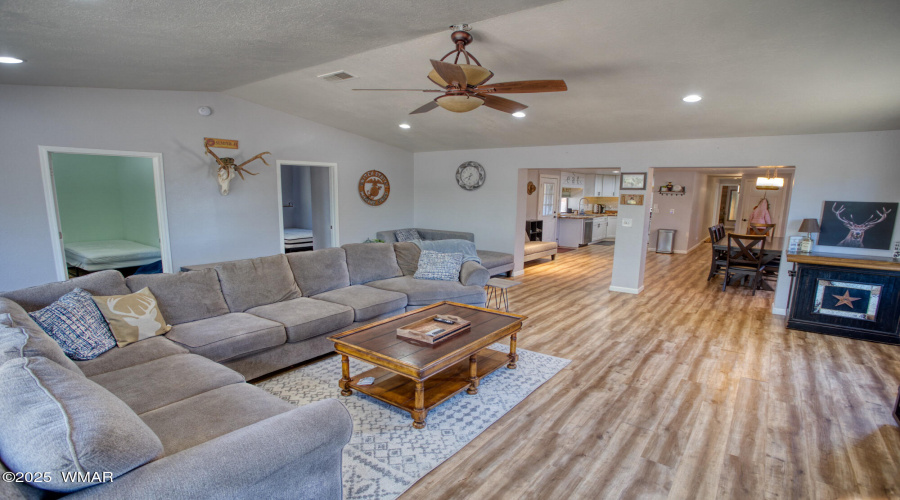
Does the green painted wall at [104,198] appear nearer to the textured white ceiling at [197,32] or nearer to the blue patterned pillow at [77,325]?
the textured white ceiling at [197,32]

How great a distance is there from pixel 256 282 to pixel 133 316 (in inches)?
39.0

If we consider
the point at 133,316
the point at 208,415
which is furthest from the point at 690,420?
the point at 133,316

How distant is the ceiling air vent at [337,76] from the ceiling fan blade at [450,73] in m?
1.97

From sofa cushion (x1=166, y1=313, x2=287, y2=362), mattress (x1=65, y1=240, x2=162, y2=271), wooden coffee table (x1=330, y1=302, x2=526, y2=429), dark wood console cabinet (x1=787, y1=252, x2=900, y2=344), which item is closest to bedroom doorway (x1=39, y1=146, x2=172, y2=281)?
mattress (x1=65, y1=240, x2=162, y2=271)

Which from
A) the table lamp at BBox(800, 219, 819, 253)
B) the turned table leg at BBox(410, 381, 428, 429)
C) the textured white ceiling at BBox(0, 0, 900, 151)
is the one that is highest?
the textured white ceiling at BBox(0, 0, 900, 151)

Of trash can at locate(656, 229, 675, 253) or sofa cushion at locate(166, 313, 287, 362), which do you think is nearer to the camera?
sofa cushion at locate(166, 313, 287, 362)

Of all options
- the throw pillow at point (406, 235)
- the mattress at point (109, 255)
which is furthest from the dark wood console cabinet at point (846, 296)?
the mattress at point (109, 255)

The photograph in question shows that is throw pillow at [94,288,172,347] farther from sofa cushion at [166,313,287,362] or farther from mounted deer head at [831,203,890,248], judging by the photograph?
mounted deer head at [831,203,890,248]

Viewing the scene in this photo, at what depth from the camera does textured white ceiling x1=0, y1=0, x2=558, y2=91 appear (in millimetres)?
2410

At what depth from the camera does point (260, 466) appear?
1426mm

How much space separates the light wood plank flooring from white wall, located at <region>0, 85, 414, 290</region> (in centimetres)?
399

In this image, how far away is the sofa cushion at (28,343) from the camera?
1657 millimetres

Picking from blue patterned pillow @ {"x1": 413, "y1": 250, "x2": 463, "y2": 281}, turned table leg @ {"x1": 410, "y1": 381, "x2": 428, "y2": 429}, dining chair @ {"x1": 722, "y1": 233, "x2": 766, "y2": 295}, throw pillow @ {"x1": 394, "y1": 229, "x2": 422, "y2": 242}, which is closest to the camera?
turned table leg @ {"x1": 410, "y1": 381, "x2": 428, "y2": 429}

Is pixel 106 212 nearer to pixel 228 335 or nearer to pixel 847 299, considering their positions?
pixel 228 335
